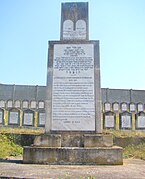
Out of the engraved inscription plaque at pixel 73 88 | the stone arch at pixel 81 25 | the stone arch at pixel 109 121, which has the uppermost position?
the stone arch at pixel 81 25

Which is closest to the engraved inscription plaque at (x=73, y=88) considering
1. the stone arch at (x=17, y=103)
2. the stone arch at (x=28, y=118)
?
the stone arch at (x=28, y=118)

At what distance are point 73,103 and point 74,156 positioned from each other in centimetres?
160

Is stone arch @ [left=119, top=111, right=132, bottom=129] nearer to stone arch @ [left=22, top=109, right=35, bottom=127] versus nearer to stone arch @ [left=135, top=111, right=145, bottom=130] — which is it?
stone arch @ [left=135, top=111, right=145, bottom=130]

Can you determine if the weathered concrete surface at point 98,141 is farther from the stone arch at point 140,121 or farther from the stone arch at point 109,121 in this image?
the stone arch at point 140,121

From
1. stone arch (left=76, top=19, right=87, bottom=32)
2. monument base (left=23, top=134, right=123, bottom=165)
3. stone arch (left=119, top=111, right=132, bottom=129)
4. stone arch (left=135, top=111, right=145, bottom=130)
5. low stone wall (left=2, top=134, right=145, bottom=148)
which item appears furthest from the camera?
stone arch (left=135, top=111, right=145, bottom=130)

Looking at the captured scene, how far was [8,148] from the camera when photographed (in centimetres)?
977

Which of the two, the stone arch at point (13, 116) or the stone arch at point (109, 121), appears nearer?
the stone arch at point (109, 121)

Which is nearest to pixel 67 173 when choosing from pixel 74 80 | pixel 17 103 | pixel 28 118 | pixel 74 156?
pixel 74 156

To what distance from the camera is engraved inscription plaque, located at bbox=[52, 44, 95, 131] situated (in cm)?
768

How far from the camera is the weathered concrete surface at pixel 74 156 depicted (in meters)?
6.70

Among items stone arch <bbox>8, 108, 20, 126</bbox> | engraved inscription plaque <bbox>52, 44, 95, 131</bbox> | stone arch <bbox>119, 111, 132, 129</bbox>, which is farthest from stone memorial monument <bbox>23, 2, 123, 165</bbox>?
stone arch <bbox>8, 108, 20, 126</bbox>

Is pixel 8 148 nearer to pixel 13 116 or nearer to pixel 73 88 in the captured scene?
pixel 73 88

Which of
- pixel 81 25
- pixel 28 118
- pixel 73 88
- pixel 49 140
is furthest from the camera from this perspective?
pixel 28 118

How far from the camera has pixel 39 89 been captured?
4259 centimetres
